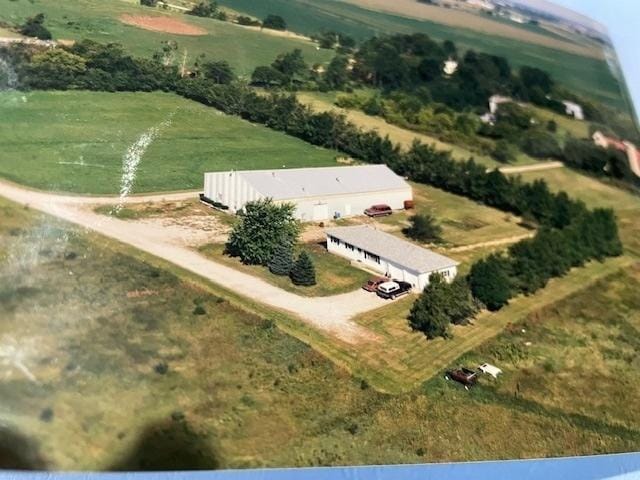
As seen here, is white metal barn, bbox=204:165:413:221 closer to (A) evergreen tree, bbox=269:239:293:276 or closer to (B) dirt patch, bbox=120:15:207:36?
(A) evergreen tree, bbox=269:239:293:276

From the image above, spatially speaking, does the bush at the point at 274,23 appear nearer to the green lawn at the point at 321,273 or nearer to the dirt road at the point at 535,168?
the dirt road at the point at 535,168

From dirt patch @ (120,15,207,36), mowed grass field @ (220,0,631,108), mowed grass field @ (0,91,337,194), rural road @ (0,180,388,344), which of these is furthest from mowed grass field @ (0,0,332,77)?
rural road @ (0,180,388,344)

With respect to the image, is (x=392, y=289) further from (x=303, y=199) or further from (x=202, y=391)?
(x=202, y=391)

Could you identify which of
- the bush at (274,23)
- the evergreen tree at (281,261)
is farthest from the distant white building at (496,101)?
the evergreen tree at (281,261)

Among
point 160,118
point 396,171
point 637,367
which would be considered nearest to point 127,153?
point 160,118

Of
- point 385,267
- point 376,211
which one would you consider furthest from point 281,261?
point 376,211

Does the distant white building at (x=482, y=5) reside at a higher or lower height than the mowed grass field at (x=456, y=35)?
higher

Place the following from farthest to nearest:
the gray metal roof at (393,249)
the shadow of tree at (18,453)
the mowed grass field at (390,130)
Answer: the mowed grass field at (390,130), the gray metal roof at (393,249), the shadow of tree at (18,453)
